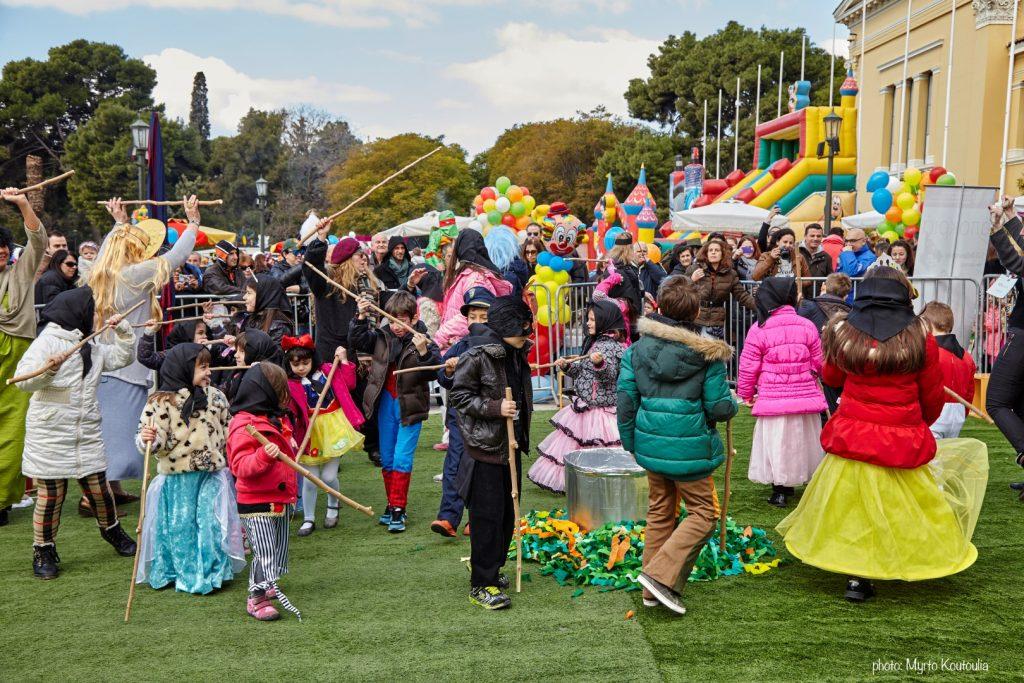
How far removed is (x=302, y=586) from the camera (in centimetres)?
572

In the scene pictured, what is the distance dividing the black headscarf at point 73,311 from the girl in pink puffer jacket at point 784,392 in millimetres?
4602

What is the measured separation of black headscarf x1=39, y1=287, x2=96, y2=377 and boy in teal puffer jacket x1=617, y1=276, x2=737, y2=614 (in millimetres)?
3613

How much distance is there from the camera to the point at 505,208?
13.8 meters

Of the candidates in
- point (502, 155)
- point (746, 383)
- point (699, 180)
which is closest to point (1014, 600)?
point (746, 383)

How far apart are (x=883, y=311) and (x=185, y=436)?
13.2ft

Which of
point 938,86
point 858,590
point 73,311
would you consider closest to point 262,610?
point 73,311

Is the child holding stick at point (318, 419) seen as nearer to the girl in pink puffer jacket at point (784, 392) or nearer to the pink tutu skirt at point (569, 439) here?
the pink tutu skirt at point (569, 439)

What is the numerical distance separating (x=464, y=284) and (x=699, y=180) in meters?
31.9

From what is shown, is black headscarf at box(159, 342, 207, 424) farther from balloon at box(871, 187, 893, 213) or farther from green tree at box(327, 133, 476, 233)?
green tree at box(327, 133, 476, 233)

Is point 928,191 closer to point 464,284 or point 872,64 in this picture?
point 464,284

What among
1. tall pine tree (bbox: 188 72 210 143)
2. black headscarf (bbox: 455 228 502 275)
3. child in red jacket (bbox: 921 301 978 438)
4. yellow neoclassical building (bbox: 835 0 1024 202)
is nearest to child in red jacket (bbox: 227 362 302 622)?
black headscarf (bbox: 455 228 502 275)

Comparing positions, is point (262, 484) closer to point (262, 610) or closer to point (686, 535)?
point (262, 610)

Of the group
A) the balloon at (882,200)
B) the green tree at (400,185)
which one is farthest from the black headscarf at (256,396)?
the green tree at (400,185)

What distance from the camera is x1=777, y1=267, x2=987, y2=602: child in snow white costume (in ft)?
16.3
